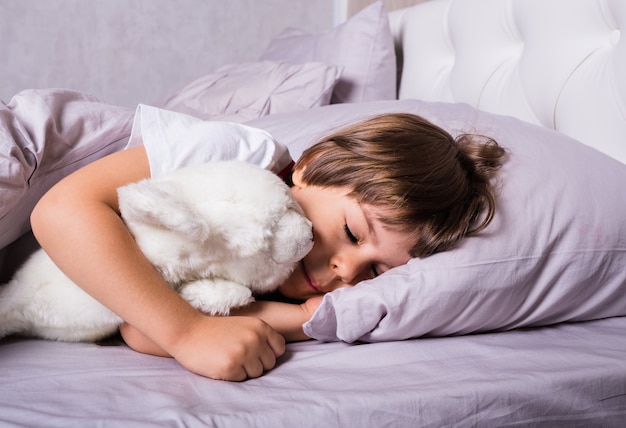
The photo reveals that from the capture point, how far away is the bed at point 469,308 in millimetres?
619

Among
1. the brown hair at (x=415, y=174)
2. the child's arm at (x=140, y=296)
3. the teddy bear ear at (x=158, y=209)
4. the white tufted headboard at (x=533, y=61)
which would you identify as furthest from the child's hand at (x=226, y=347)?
the white tufted headboard at (x=533, y=61)

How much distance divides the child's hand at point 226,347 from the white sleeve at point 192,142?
0.77 feet

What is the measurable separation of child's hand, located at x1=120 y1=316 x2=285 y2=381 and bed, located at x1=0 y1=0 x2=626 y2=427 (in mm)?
14

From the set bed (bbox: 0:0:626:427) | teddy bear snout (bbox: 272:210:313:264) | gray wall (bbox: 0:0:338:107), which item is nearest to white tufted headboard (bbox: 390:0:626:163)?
bed (bbox: 0:0:626:427)

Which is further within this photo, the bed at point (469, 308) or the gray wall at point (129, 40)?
the gray wall at point (129, 40)

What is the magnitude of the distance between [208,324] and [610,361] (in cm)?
46

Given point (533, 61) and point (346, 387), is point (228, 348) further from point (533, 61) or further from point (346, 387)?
point (533, 61)

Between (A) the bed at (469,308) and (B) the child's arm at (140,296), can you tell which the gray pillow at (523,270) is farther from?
(B) the child's arm at (140,296)

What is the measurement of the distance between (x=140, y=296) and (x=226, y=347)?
0.11m

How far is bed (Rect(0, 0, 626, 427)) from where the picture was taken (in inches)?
24.4

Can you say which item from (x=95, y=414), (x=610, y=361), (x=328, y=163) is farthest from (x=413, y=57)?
(x=95, y=414)

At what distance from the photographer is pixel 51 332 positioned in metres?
0.78

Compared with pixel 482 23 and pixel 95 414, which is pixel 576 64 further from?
pixel 95 414

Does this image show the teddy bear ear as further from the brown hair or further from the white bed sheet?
the brown hair
